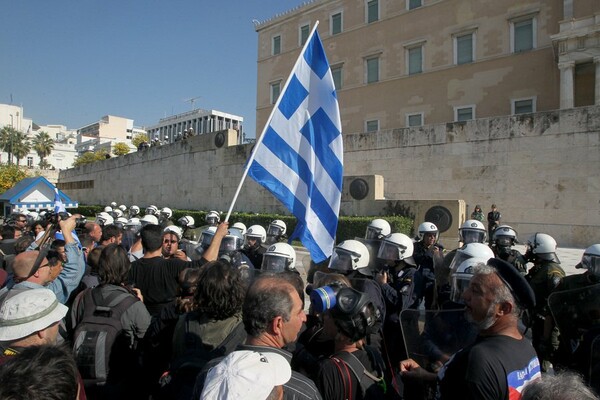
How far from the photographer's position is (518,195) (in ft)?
52.1

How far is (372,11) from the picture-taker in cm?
3036

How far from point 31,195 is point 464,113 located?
2327 centimetres

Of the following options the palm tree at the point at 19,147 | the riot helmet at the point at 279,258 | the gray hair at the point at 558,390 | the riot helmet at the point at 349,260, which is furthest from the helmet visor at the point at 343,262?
the palm tree at the point at 19,147

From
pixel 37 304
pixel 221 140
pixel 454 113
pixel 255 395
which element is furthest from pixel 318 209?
pixel 454 113

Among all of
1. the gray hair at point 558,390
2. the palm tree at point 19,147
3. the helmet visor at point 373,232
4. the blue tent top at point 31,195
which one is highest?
the palm tree at point 19,147

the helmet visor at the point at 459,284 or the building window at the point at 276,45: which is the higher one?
the building window at the point at 276,45

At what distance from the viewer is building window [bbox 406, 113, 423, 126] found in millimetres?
28267

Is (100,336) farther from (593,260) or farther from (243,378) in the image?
(593,260)

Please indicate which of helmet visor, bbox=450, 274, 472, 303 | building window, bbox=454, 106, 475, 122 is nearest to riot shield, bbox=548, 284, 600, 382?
helmet visor, bbox=450, 274, 472, 303

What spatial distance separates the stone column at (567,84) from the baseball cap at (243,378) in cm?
2424

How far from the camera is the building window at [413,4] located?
28.1 m

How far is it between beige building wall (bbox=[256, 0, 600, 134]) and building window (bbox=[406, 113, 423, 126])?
234 millimetres

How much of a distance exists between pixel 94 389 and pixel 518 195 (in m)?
16.3

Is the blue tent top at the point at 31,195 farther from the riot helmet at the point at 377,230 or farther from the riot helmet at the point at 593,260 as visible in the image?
the riot helmet at the point at 593,260
